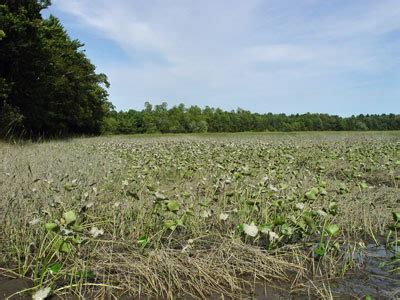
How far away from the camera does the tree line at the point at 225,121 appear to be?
93.8 metres

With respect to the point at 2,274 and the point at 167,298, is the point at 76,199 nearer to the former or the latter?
the point at 2,274

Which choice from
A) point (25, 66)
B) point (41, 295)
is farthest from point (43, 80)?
point (41, 295)

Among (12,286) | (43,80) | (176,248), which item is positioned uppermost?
(43,80)

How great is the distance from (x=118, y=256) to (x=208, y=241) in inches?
43.4

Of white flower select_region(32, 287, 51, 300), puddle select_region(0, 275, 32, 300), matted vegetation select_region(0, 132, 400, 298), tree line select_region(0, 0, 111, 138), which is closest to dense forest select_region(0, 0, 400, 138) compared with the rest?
tree line select_region(0, 0, 111, 138)

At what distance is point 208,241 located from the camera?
462 cm

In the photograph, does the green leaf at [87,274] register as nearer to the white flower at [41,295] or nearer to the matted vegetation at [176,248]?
the matted vegetation at [176,248]

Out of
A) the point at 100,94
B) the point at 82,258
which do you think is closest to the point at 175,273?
the point at 82,258

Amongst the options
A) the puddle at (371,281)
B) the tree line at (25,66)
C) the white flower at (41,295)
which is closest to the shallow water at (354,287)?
the puddle at (371,281)

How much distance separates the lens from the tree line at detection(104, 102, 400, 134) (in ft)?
308

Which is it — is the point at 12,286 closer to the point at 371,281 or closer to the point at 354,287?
the point at 354,287

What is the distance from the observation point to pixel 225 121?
10744cm

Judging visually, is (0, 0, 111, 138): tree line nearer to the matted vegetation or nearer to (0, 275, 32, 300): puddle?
the matted vegetation

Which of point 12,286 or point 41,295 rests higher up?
point 41,295
